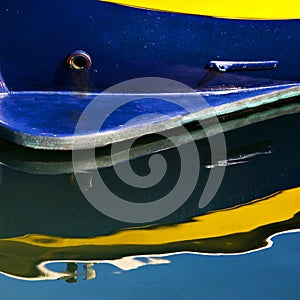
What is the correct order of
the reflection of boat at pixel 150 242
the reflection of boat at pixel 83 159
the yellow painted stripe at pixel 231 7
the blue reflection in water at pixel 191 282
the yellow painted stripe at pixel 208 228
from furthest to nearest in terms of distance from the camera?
the yellow painted stripe at pixel 231 7
the reflection of boat at pixel 83 159
the yellow painted stripe at pixel 208 228
the reflection of boat at pixel 150 242
the blue reflection in water at pixel 191 282

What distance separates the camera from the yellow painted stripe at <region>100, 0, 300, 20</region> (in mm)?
3822

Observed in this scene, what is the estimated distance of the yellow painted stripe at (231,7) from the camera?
382 centimetres

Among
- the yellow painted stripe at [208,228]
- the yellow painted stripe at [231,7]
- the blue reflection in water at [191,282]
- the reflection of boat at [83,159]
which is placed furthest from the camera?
the yellow painted stripe at [231,7]

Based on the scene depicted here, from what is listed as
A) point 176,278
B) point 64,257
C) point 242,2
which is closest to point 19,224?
point 64,257

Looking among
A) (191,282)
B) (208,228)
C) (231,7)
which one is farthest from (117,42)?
(191,282)

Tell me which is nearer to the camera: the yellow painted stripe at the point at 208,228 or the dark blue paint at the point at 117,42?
the yellow painted stripe at the point at 208,228

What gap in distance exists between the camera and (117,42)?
389cm

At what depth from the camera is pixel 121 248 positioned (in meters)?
3.15

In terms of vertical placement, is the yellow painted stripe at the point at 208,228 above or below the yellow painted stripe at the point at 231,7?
below

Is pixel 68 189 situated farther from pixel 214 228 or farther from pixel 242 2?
pixel 242 2

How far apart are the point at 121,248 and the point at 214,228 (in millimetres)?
405

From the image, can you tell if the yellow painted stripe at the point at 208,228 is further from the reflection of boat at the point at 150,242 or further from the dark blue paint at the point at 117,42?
the dark blue paint at the point at 117,42

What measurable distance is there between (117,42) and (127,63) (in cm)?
12

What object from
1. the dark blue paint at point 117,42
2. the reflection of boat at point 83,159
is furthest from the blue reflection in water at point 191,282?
the dark blue paint at point 117,42
